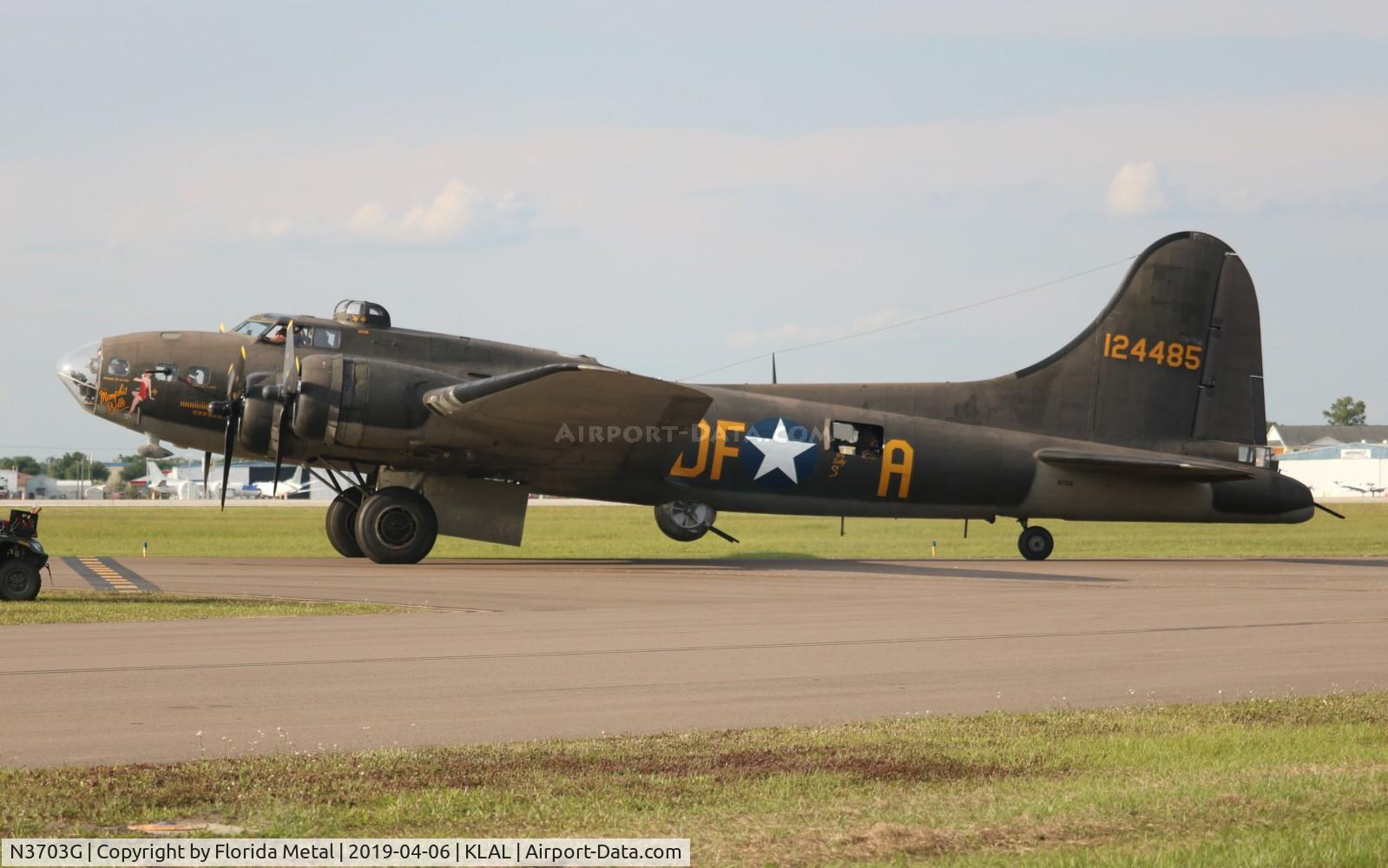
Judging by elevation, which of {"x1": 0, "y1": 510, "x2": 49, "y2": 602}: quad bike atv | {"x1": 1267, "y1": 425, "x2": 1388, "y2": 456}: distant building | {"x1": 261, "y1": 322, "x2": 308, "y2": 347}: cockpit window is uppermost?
{"x1": 1267, "y1": 425, "x2": 1388, "y2": 456}: distant building

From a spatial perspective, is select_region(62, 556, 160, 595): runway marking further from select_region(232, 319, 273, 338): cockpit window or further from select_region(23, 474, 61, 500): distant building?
select_region(23, 474, 61, 500): distant building

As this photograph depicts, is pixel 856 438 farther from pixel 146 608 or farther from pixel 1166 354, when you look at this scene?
pixel 146 608

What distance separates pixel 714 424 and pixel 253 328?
32.3ft

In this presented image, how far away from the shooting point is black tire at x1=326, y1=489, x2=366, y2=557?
3039cm

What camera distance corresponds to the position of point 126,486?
185625 millimetres

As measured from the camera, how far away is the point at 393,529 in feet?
91.0

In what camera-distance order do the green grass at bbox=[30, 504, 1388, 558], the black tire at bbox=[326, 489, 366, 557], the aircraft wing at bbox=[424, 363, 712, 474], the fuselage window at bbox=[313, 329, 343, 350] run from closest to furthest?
1. the aircraft wing at bbox=[424, 363, 712, 474]
2. the fuselage window at bbox=[313, 329, 343, 350]
3. the black tire at bbox=[326, 489, 366, 557]
4. the green grass at bbox=[30, 504, 1388, 558]

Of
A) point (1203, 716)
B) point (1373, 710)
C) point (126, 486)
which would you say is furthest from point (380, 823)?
point (126, 486)

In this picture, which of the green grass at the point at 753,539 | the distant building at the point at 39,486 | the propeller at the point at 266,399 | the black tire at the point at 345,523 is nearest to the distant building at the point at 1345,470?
the green grass at the point at 753,539

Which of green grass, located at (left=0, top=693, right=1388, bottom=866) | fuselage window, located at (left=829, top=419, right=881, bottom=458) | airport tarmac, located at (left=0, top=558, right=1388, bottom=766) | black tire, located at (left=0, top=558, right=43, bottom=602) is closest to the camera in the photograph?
green grass, located at (left=0, top=693, right=1388, bottom=866)

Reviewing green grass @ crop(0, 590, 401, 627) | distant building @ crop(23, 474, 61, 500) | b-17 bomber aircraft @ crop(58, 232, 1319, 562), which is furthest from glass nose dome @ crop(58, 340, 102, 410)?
distant building @ crop(23, 474, 61, 500)

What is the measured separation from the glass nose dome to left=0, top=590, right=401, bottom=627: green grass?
858 cm

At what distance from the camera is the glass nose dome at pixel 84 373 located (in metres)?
28.4

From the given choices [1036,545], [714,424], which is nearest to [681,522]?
[714,424]
